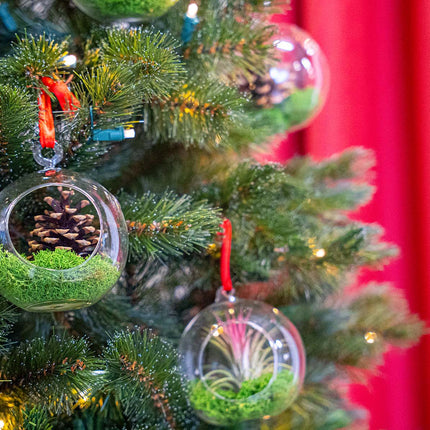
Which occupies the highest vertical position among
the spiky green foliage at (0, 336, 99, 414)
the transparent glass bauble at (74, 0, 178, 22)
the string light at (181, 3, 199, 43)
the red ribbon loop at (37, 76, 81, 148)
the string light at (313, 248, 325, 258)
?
the string light at (181, 3, 199, 43)

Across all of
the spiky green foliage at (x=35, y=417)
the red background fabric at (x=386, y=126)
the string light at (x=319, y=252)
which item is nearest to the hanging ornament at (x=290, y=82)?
the string light at (x=319, y=252)

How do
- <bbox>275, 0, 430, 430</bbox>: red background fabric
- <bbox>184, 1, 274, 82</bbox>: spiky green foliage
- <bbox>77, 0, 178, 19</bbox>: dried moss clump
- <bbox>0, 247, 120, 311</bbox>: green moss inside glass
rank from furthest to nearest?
<bbox>275, 0, 430, 430</bbox>: red background fabric < <bbox>184, 1, 274, 82</bbox>: spiky green foliage < <bbox>77, 0, 178, 19</bbox>: dried moss clump < <bbox>0, 247, 120, 311</bbox>: green moss inside glass

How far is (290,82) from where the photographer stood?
0.65m

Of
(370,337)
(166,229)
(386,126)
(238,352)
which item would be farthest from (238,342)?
(386,126)

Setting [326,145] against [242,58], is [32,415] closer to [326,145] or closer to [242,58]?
[242,58]

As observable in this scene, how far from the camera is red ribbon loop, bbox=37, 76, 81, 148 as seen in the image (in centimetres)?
41

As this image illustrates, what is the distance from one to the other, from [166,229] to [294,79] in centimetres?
25

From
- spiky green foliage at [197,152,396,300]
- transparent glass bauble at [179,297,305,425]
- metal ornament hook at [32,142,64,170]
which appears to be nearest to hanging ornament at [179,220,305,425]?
transparent glass bauble at [179,297,305,425]

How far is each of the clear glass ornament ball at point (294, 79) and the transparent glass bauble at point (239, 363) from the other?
0.80ft

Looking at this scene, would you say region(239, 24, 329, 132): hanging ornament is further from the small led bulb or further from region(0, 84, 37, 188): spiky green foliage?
region(0, 84, 37, 188): spiky green foliage

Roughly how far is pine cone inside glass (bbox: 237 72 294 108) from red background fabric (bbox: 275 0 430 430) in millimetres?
714

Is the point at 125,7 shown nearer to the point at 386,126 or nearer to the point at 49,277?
the point at 49,277

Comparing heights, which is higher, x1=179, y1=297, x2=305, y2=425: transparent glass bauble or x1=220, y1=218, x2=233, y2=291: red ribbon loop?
x1=220, y1=218, x2=233, y2=291: red ribbon loop

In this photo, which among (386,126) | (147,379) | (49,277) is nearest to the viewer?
(49,277)
